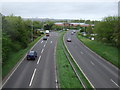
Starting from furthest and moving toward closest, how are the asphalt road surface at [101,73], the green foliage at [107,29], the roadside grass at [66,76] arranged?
the green foliage at [107,29], the asphalt road surface at [101,73], the roadside grass at [66,76]

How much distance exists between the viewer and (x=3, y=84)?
19.3 metres

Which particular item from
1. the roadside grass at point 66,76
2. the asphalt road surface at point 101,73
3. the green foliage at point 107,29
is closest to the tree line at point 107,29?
the green foliage at point 107,29

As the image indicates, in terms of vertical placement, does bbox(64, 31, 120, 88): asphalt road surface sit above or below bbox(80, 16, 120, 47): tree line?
below

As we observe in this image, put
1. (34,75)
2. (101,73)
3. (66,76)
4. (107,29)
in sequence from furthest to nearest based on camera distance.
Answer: (107,29)
(101,73)
(34,75)
(66,76)

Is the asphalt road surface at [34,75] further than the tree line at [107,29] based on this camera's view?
No

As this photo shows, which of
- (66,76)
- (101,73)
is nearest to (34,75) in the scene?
(66,76)

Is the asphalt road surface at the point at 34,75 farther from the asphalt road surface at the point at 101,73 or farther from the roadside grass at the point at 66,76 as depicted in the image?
the asphalt road surface at the point at 101,73

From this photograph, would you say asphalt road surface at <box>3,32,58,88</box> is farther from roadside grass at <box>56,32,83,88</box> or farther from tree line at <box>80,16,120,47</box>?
tree line at <box>80,16,120,47</box>

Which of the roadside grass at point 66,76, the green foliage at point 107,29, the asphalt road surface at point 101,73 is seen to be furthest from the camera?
the green foliage at point 107,29

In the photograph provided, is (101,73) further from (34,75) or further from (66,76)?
(34,75)

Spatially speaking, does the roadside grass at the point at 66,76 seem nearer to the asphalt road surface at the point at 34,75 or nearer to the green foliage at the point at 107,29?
the asphalt road surface at the point at 34,75

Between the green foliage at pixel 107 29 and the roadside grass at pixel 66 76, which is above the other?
the green foliage at pixel 107 29

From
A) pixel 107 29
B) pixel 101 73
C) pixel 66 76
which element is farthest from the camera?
pixel 107 29

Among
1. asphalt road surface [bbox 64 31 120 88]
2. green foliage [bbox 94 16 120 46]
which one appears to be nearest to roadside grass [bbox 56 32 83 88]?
asphalt road surface [bbox 64 31 120 88]
